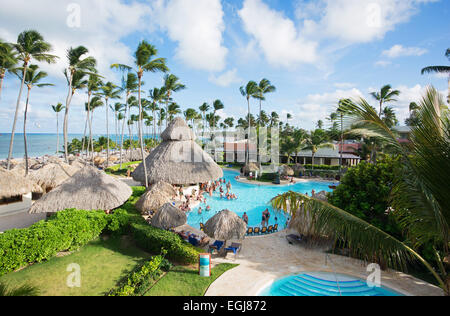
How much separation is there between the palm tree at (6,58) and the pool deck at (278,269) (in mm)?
20370

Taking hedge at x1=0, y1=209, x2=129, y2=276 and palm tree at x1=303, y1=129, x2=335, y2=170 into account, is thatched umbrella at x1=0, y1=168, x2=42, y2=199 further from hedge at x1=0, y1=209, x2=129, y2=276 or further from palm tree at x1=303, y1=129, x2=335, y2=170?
palm tree at x1=303, y1=129, x2=335, y2=170

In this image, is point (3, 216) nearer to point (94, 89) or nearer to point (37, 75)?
point (37, 75)

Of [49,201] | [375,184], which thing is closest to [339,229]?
[375,184]

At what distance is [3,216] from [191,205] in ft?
40.9

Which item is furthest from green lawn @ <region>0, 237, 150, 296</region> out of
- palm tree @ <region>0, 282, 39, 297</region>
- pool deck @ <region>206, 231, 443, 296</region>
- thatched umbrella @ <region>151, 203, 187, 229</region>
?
pool deck @ <region>206, 231, 443, 296</region>

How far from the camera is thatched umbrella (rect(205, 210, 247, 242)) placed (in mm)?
→ 10312

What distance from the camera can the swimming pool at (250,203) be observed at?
16058 mm

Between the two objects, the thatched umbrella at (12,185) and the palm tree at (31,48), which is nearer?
the thatched umbrella at (12,185)

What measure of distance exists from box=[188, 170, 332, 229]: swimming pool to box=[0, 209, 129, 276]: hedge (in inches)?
237

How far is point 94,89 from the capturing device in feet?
96.3

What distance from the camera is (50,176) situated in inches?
698

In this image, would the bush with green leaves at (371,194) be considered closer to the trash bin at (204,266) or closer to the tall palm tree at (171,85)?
the trash bin at (204,266)

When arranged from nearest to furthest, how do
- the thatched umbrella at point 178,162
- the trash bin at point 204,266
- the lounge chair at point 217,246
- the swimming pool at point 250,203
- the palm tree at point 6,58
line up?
the trash bin at point 204,266, the lounge chair at point 217,246, the palm tree at point 6,58, the swimming pool at point 250,203, the thatched umbrella at point 178,162

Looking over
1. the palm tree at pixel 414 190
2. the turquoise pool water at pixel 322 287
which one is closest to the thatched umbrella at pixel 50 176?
the turquoise pool water at pixel 322 287
